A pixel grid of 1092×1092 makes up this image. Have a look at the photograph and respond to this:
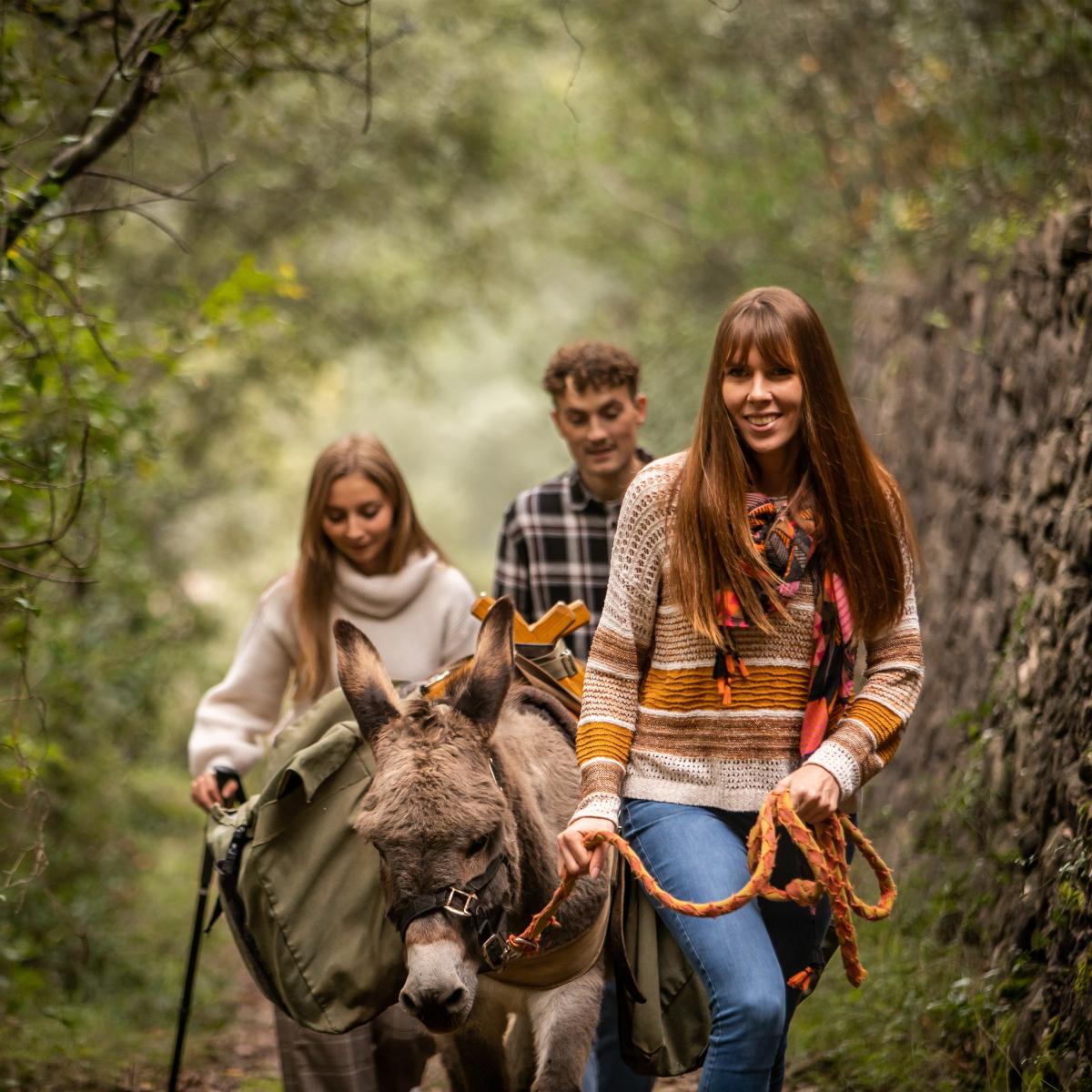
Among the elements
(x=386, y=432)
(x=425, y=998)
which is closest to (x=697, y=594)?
(x=425, y=998)

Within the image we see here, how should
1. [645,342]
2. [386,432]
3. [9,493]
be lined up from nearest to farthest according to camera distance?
[9,493] < [645,342] < [386,432]

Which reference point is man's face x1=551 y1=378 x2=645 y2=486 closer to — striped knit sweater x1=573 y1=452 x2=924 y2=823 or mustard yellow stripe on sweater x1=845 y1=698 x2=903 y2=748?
striped knit sweater x1=573 y1=452 x2=924 y2=823

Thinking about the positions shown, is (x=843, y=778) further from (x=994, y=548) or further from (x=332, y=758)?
(x=994, y=548)

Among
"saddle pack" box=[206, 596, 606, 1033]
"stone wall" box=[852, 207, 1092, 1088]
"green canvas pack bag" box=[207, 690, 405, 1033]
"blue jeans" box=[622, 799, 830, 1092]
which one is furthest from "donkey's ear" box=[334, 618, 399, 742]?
"stone wall" box=[852, 207, 1092, 1088]

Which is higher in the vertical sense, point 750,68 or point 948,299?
point 750,68

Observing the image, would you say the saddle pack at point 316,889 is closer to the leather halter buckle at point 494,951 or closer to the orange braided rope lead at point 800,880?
the leather halter buckle at point 494,951

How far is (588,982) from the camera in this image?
3654 millimetres

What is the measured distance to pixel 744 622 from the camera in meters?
3.03

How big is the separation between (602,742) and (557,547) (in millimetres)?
2298

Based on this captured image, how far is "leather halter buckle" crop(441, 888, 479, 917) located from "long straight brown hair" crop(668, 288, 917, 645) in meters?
0.85

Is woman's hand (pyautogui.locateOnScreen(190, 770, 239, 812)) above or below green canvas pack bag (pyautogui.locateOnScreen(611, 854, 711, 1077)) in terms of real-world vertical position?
above

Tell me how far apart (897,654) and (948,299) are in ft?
16.8

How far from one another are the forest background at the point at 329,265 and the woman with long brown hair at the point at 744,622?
43.8 inches

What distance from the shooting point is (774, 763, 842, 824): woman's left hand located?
9.32 feet
